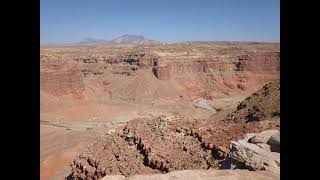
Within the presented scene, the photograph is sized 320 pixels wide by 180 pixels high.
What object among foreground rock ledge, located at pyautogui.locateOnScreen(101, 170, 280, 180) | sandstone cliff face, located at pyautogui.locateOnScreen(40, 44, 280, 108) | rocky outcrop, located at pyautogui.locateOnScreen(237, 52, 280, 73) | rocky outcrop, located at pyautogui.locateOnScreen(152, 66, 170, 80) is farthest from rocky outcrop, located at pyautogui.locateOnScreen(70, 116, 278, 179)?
rocky outcrop, located at pyautogui.locateOnScreen(237, 52, 280, 73)

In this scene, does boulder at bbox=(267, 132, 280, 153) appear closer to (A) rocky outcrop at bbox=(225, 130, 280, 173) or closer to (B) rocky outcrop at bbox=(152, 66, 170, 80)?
(A) rocky outcrop at bbox=(225, 130, 280, 173)

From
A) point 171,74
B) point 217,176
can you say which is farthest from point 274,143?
point 171,74

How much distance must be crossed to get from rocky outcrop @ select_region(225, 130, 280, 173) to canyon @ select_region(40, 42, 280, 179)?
2216mm

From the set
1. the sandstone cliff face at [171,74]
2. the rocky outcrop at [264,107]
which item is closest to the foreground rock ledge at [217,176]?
the rocky outcrop at [264,107]

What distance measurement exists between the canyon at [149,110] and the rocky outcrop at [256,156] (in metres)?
2.22

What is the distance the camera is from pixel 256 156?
9227 mm

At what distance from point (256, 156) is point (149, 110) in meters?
32.0

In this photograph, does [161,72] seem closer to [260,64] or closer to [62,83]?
[260,64]

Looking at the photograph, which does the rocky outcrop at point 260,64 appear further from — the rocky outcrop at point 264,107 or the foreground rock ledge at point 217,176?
the foreground rock ledge at point 217,176

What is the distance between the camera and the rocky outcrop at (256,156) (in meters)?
8.71

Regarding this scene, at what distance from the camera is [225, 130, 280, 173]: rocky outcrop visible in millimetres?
8711
